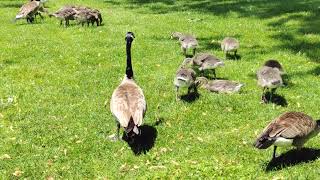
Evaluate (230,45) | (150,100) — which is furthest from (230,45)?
(150,100)

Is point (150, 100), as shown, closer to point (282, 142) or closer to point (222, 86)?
point (222, 86)

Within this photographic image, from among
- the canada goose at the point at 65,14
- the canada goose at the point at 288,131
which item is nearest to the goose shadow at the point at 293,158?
the canada goose at the point at 288,131

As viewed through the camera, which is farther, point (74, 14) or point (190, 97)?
point (74, 14)

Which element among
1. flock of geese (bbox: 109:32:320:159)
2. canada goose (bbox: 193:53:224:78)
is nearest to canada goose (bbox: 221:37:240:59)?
flock of geese (bbox: 109:32:320:159)

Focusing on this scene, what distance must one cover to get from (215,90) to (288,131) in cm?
660

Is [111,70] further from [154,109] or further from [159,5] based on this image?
[159,5]

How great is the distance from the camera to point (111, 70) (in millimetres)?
21141

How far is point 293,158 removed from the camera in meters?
12.6

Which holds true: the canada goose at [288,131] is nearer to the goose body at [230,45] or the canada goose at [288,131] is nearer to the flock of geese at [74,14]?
the goose body at [230,45]

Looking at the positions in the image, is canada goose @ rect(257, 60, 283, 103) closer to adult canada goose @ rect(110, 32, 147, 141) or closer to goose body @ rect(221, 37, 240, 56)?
goose body @ rect(221, 37, 240, 56)

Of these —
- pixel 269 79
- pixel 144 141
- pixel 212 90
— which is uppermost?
pixel 269 79

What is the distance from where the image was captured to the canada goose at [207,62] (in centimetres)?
1905

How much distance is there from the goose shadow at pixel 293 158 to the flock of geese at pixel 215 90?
1.09 feet

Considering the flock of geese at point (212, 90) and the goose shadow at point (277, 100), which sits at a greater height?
the flock of geese at point (212, 90)
